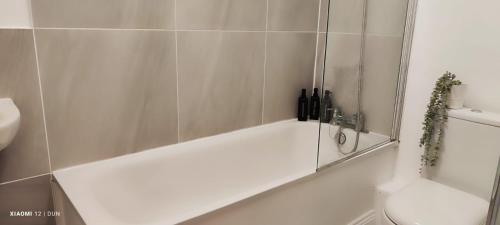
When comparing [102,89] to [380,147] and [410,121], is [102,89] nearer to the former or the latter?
[380,147]

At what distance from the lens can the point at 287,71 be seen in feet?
7.37

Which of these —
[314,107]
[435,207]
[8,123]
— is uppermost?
[8,123]

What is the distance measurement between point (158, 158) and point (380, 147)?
130 centimetres

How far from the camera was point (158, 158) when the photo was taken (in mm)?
1703

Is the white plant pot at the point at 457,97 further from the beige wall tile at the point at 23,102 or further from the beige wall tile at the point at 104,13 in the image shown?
the beige wall tile at the point at 23,102

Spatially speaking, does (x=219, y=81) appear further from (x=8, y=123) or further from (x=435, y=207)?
(x=435, y=207)

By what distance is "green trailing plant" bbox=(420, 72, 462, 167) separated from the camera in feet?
6.04

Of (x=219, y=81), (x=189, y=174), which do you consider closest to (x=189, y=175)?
(x=189, y=174)

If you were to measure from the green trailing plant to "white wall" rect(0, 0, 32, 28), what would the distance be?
1955 millimetres

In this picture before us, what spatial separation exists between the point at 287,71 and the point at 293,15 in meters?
0.36

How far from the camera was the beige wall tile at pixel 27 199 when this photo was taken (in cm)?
136

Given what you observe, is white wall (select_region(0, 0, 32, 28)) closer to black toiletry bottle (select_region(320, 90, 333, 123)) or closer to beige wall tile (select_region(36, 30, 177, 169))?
beige wall tile (select_region(36, 30, 177, 169))

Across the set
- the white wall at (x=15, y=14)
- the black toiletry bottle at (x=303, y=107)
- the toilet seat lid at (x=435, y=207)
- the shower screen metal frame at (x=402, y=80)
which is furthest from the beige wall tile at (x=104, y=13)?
the toilet seat lid at (x=435, y=207)

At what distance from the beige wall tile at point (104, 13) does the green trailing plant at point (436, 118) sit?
145 cm
